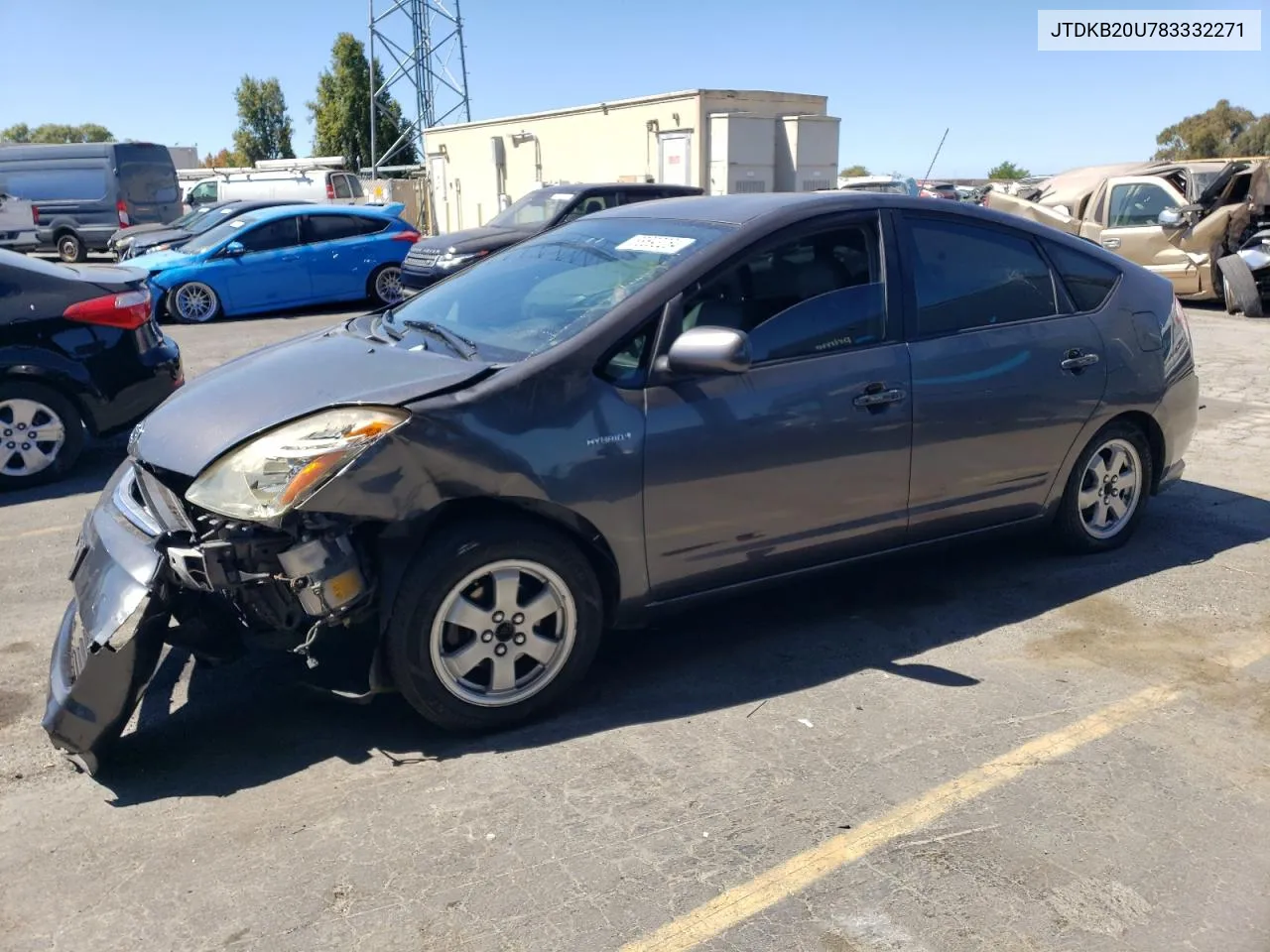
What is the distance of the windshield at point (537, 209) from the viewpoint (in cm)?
1459

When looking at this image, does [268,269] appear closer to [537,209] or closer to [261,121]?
[537,209]

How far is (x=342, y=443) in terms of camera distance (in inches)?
125

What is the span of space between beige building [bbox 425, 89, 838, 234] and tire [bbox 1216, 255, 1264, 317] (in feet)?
28.8

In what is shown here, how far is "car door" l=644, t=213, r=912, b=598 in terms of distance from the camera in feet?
12.1

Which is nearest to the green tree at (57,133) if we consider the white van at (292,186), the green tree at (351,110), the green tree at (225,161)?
the green tree at (225,161)

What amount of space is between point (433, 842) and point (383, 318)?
2383 mm

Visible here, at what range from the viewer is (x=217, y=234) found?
14.9 metres

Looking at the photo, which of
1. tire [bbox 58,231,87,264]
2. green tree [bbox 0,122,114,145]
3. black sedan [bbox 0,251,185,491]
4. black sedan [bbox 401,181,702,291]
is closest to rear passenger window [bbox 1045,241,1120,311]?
black sedan [bbox 0,251,185,491]

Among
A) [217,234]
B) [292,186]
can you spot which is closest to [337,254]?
[217,234]

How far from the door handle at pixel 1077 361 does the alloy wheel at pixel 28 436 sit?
5.76 metres

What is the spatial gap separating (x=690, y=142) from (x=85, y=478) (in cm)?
1644

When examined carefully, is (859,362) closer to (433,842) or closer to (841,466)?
(841,466)

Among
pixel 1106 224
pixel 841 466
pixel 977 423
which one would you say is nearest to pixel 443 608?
pixel 841 466

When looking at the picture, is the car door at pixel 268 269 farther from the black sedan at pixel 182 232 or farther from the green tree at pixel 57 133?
the green tree at pixel 57 133
